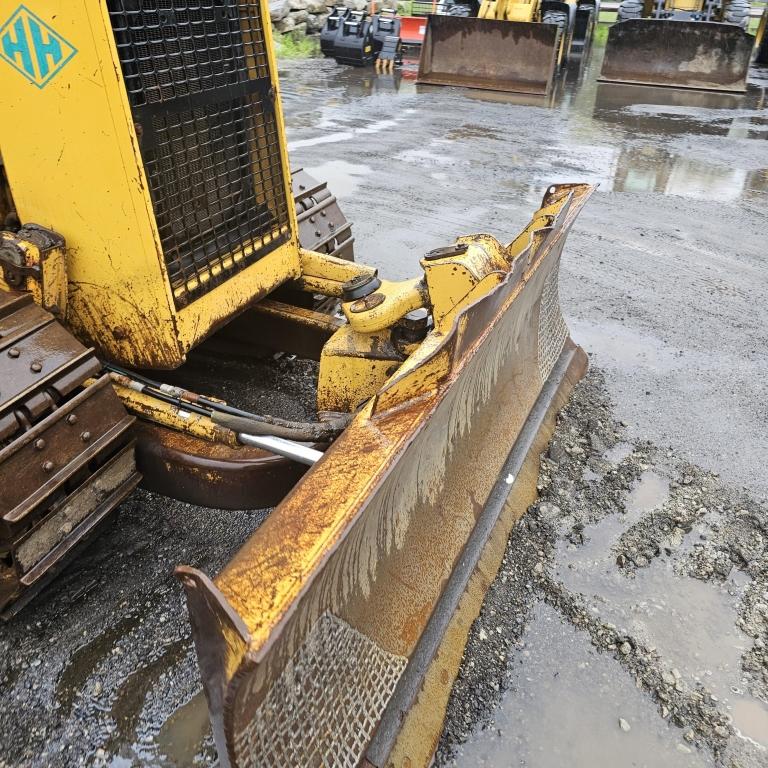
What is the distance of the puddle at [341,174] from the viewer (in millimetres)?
6482

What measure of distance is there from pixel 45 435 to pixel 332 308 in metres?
2.07

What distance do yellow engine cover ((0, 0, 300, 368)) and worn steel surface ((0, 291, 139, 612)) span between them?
0.82 feet

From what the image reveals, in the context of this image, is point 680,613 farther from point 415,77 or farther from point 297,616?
point 415,77

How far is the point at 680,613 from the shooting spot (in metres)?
2.36

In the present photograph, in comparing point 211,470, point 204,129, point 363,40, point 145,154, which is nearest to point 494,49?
point 363,40

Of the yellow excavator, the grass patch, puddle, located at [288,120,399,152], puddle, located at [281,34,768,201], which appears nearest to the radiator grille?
puddle, located at [281,34,768,201]

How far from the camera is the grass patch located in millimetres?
14711

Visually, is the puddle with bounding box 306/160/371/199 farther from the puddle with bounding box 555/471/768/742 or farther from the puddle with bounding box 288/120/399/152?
the puddle with bounding box 555/471/768/742

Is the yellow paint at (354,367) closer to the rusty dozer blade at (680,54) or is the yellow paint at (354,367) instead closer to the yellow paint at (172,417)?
the yellow paint at (172,417)

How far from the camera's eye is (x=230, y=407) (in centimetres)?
225

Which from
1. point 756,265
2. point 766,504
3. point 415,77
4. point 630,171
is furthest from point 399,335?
point 415,77

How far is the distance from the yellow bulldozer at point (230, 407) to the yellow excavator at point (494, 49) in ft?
32.8

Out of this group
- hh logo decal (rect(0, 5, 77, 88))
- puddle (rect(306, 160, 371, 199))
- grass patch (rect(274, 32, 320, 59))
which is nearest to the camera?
hh logo decal (rect(0, 5, 77, 88))

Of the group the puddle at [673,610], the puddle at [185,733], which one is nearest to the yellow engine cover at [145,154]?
the puddle at [185,733]
